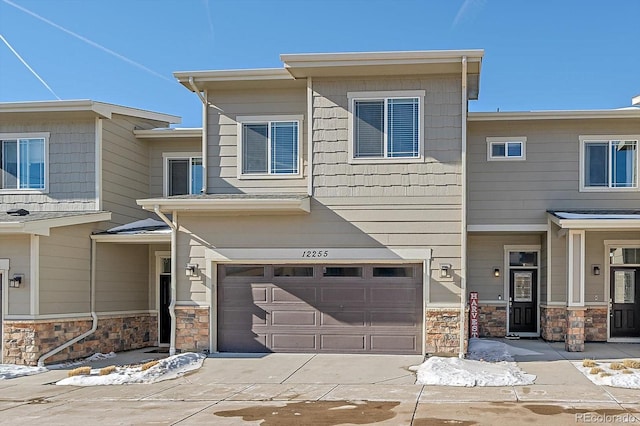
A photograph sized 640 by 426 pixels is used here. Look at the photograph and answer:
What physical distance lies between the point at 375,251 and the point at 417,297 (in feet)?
4.01

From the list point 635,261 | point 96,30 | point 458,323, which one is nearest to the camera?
point 458,323

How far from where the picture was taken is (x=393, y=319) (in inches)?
487

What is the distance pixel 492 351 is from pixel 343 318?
3.11m

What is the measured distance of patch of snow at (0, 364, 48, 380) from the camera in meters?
11.5

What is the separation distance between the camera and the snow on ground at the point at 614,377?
9557mm

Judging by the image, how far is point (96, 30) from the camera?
70.1 feet

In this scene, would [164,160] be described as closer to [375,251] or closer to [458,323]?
[375,251]

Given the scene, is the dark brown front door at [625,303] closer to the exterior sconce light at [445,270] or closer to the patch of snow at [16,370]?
the exterior sconce light at [445,270]

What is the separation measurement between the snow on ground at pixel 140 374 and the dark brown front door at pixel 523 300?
802 centimetres

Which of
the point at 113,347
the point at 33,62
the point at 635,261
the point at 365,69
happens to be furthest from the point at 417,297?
the point at 33,62

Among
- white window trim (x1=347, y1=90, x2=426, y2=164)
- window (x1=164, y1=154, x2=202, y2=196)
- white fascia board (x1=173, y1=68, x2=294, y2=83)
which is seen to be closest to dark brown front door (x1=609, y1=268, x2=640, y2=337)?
white window trim (x1=347, y1=90, x2=426, y2=164)

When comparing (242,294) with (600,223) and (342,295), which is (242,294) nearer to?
(342,295)

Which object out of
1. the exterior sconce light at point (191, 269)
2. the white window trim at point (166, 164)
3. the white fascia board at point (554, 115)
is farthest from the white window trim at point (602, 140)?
the white window trim at point (166, 164)

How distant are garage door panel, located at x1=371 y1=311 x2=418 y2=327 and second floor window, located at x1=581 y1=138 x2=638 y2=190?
5.43 metres
